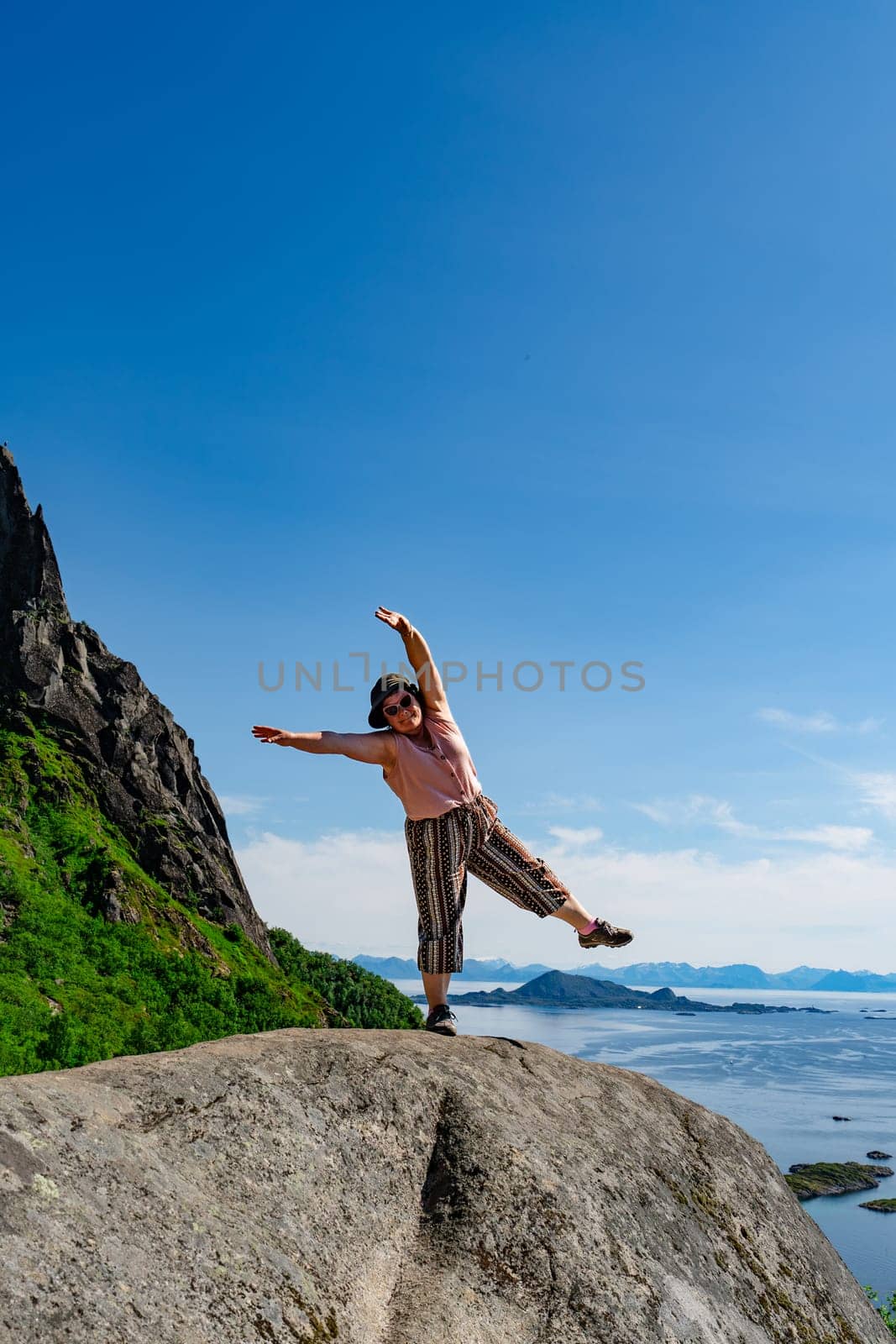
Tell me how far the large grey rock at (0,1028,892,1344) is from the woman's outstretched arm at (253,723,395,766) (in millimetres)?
1795

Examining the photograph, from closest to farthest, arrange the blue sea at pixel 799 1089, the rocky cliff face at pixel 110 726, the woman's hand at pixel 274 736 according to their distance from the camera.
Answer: the woman's hand at pixel 274 736
the rocky cliff face at pixel 110 726
the blue sea at pixel 799 1089

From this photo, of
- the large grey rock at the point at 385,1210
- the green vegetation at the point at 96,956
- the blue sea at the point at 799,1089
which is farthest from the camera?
the blue sea at the point at 799,1089

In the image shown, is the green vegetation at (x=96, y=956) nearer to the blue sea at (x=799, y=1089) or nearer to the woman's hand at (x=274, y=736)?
the blue sea at (x=799, y=1089)

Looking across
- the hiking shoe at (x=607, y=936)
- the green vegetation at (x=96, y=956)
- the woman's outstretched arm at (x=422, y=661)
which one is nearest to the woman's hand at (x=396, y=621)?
the woman's outstretched arm at (x=422, y=661)

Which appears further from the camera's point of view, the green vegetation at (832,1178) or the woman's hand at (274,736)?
the green vegetation at (832,1178)

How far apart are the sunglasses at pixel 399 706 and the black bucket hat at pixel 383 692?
58 mm

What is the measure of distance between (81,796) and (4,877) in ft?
38.3

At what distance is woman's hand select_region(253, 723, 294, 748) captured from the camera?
6223 millimetres

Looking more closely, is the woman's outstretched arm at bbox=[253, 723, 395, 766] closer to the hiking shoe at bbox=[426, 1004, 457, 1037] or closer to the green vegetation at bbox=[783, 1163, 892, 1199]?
the hiking shoe at bbox=[426, 1004, 457, 1037]

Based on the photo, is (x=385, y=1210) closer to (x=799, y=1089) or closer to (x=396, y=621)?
(x=396, y=621)

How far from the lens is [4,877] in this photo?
37875 millimetres

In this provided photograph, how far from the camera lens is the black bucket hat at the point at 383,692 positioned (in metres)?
6.90

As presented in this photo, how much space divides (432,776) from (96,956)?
119ft

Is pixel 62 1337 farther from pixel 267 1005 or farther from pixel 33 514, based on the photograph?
pixel 33 514
